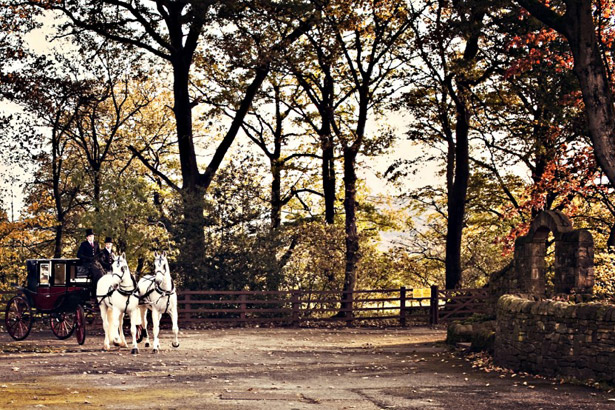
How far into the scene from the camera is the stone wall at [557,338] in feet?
51.0

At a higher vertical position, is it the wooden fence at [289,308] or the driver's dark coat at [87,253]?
the driver's dark coat at [87,253]

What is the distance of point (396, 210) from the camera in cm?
5288

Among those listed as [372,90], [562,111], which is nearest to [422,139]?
[372,90]

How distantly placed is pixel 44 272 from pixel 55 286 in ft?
1.62

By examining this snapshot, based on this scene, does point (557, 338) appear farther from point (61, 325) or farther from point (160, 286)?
point (61, 325)

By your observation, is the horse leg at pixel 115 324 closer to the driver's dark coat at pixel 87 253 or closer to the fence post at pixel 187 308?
the driver's dark coat at pixel 87 253

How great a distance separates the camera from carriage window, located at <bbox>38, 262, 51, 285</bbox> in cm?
2288

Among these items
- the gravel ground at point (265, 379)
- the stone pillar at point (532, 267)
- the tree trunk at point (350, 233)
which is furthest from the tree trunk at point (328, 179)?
the gravel ground at point (265, 379)

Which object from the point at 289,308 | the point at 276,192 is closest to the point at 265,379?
the point at 289,308

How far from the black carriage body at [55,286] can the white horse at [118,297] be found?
1517 mm

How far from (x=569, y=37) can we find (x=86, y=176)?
23.7 meters

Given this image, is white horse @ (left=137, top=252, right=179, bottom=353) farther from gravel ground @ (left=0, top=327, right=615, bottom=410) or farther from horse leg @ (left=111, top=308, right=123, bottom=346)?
gravel ground @ (left=0, top=327, right=615, bottom=410)

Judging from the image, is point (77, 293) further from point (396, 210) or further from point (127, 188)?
point (396, 210)

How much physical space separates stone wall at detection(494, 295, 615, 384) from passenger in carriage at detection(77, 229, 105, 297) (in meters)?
9.78
